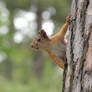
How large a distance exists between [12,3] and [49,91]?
4433 mm

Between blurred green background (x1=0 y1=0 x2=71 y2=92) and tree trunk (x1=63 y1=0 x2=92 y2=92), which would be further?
blurred green background (x1=0 y1=0 x2=71 y2=92)

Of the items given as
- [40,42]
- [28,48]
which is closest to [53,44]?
[40,42]

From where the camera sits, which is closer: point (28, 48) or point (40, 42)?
point (40, 42)

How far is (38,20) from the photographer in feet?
25.5

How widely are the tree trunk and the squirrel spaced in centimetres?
80

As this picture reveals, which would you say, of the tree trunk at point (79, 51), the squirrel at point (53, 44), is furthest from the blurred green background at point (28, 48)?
the tree trunk at point (79, 51)

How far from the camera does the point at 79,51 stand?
4.13ft

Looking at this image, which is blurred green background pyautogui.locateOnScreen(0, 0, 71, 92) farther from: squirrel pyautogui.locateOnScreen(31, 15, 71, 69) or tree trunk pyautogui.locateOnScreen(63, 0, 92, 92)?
tree trunk pyautogui.locateOnScreen(63, 0, 92, 92)

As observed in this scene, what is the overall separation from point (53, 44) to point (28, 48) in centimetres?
324

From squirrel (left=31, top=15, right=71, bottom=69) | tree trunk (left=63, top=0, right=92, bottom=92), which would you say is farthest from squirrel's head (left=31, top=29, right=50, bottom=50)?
tree trunk (left=63, top=0, right=92, bottom=92)

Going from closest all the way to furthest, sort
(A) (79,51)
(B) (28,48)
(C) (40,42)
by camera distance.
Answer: (A) (79,51)
(C) (40,42)
(B) (28,48)

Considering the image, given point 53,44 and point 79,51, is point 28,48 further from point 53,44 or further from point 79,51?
point 79,51

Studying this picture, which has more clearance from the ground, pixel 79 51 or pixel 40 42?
pixel 79 51

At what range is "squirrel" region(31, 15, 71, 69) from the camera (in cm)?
224
